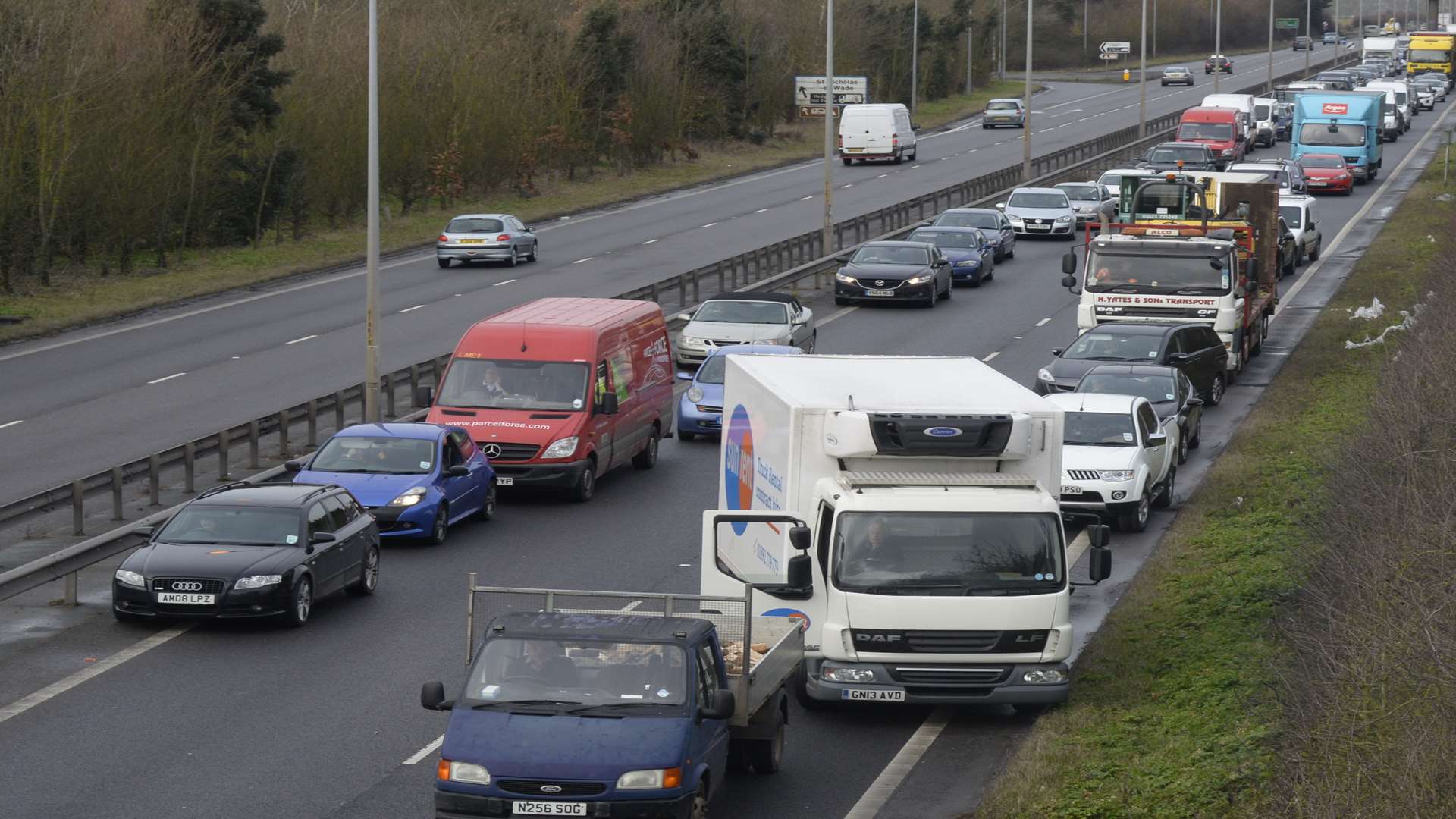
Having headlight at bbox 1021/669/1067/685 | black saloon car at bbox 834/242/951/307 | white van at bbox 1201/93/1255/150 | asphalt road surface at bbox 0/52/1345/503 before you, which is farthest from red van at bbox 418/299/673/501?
white van at bbox 1201/93/1255/150

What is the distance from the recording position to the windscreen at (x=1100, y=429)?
22438mm

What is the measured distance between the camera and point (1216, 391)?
30391mm

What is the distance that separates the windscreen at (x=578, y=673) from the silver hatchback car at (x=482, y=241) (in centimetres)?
3661

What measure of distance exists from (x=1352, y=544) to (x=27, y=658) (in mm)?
11731

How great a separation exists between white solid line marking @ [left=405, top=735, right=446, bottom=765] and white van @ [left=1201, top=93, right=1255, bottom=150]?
66108mm

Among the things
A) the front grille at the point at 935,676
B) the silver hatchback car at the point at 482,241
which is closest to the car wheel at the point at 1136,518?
the front grille at the point at 935,676

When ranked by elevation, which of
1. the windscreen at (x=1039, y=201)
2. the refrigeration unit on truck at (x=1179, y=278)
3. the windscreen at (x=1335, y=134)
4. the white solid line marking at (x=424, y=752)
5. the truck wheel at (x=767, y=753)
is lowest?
the white solid line marking at (x=424, y=752)

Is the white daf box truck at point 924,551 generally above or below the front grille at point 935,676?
above

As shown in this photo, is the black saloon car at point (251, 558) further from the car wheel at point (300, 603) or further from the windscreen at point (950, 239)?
the windscreen at point (950, 239)

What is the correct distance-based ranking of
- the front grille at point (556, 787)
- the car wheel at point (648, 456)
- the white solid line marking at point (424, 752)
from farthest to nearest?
the car wheel at point (648, 456)
the white solid line marking at point (424, 752)
the front grille at point (556, 787)

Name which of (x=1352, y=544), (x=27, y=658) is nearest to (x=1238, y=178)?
(x=1352, y=544)

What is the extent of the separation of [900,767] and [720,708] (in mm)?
2747

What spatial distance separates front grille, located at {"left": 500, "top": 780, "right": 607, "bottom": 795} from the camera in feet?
35.3

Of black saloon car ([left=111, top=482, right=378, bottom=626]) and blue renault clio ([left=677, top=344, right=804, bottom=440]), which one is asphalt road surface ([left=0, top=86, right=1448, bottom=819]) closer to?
black saloon car ([left=111, top=482, right=378, bottom=626])
